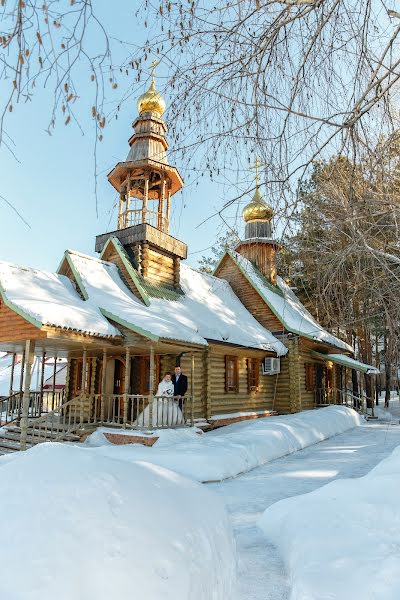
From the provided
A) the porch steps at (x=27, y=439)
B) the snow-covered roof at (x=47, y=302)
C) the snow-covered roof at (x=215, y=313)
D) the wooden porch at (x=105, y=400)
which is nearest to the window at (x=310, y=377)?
the snow-covered roof at (x=215, y=313)

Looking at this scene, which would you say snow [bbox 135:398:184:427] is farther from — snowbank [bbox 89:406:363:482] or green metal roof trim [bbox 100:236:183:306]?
green metal roof trim [bbox 100:236:183:306]

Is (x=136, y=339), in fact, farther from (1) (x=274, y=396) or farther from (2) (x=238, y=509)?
(1) (x=274, y=396)

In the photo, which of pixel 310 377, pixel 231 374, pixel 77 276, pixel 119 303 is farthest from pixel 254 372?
pixel 77 276

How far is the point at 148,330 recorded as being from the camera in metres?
11.1

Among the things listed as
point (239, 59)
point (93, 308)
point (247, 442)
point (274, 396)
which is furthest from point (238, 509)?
point (274, 396)

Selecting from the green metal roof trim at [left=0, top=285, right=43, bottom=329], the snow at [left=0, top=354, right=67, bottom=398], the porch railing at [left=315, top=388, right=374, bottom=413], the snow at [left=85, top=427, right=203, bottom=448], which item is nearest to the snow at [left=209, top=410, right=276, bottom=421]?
the snow at [left=85, top=427, right=203, bottom=448]

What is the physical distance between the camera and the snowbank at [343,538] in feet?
10.2

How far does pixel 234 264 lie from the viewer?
21.5 meters

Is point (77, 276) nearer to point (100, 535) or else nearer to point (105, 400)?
point (105, 400)

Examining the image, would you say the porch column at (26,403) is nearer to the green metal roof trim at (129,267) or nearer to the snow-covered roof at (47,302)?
the snow-covered roof at (47,302)

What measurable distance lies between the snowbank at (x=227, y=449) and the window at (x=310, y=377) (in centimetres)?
678

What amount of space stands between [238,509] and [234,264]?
16.3 metres

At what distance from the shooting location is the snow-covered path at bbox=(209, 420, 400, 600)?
3775mm

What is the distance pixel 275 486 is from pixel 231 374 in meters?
9.25
